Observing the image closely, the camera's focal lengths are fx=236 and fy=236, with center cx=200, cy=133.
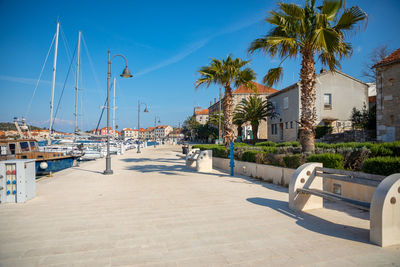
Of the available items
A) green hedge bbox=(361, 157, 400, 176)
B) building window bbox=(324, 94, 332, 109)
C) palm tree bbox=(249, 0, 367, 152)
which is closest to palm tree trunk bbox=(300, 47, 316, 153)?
palm tree bbox=(249, 0, 367, 152)

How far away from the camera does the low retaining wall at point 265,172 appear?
843 centimetres

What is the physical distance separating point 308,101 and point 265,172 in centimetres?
336

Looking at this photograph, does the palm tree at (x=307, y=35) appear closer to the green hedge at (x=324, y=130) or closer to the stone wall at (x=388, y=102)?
the stone wall at (x=388, y=102)

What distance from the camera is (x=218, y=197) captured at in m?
6.81

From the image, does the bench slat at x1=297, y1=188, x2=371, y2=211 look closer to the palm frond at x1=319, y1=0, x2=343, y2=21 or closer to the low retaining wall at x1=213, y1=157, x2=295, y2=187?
the low retaining wall at x1=213, y1=157, x2=295, y2=187

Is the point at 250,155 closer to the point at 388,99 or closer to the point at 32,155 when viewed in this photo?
the point at 388,99

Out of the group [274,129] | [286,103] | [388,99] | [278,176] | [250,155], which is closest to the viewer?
[278,176]

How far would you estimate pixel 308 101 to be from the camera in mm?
9547

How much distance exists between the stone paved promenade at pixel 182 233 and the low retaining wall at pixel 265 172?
70.0 inches

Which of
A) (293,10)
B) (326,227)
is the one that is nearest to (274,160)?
(326,227)

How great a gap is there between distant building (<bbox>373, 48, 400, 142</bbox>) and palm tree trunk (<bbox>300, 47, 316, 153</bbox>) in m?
10.3

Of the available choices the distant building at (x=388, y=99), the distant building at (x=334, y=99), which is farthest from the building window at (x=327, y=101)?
the distant building at (x=388, y=99)

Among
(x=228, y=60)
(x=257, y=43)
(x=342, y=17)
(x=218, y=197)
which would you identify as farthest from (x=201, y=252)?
(x=228, y=60)

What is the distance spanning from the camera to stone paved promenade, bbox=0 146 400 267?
320 centimetres
